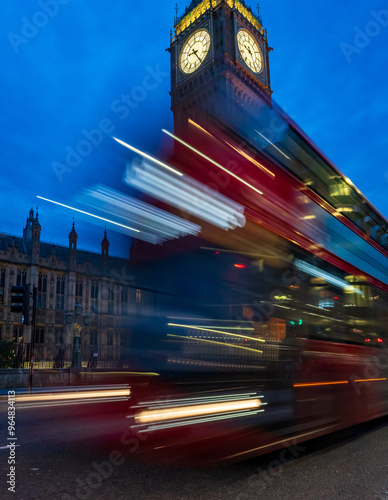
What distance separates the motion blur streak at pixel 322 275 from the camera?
553cm

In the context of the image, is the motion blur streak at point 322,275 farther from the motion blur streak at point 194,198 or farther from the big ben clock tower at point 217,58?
the big ben clock tower at point 217,58

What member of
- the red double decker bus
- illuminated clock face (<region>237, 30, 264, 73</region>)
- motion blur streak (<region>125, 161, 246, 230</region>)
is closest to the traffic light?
the red double decker bus

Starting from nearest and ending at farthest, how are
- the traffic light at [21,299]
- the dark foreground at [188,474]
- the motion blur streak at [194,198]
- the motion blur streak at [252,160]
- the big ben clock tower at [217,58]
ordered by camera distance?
the dark foreground at [188,474]
the motion blur streak at [194,198]
the motion blur streak at [252,160]
the traffic light at [21,299]
the big ben clock tower at [217,58]

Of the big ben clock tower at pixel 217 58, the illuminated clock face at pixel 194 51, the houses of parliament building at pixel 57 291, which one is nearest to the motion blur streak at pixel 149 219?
the houses of parliament building at pixel 57 291

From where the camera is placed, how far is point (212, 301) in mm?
5070

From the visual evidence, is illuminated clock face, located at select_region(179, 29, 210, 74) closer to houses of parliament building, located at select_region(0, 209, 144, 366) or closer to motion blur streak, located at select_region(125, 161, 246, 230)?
houses of parliament building, located at select_region(0, 209, 144, 366)

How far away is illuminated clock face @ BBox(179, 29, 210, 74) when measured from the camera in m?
53.9

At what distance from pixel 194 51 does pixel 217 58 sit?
289 inches

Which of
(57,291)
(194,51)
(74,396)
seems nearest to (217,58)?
(194,51)

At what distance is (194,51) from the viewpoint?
56031 mm

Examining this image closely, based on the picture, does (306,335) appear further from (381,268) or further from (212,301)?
(381,268)

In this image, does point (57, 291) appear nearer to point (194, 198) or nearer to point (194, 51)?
point (194, 51)

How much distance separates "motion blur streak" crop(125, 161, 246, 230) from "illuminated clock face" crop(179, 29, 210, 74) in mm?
54191

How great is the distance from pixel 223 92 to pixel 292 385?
45.5 m
